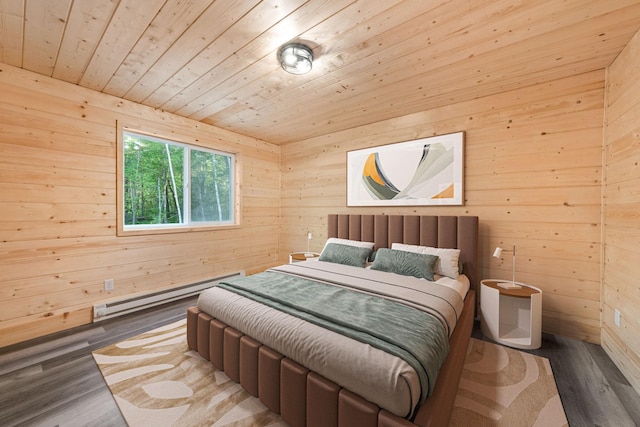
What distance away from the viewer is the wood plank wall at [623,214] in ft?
5.94

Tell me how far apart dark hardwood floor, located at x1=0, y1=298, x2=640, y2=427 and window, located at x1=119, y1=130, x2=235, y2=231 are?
1300 mm

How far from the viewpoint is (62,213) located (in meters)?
2.51

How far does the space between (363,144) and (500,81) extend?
169 centimetres

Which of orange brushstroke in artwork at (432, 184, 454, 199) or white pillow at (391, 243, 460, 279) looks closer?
white pillow at (391, 243, 460, 279)

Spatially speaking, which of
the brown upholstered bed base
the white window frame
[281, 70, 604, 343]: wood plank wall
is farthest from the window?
[281, 70, 604, 343]: wood plank wall

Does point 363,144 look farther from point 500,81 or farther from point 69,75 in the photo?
point 69,75

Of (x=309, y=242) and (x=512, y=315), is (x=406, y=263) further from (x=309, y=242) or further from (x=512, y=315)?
(x=309, y=242)

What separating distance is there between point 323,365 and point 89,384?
174 centimetres

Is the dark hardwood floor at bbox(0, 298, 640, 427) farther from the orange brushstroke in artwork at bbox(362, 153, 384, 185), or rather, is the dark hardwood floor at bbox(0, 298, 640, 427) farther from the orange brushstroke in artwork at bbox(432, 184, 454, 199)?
the orange brushstroke in artwork at bbox(362, 153, 384, 185)

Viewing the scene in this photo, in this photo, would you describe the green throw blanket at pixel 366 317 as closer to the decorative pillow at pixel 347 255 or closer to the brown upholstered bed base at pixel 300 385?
the brown upholstered bed base at pixel 300 385

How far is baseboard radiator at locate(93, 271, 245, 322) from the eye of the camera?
2.70 metres

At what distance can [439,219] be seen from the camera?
2.95 m

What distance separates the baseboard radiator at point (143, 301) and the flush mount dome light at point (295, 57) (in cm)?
292

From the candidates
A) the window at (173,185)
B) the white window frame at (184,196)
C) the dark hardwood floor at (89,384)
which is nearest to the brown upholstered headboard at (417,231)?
the dark hardwood floor at (89,384)
